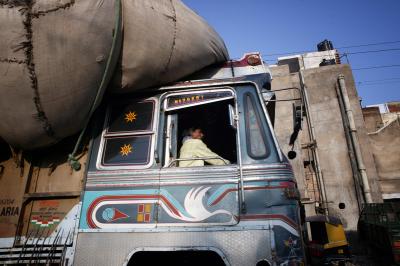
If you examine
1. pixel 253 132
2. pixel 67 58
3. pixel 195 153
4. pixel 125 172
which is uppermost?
pixel 67 58

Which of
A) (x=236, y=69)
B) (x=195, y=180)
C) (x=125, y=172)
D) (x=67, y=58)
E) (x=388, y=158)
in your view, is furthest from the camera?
(x=388, y=158)

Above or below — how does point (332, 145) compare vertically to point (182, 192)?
above

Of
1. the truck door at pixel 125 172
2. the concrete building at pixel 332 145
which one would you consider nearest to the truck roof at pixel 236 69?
the truck door at pixel 125 172

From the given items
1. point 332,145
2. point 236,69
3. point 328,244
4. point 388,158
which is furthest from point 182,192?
point 388,158

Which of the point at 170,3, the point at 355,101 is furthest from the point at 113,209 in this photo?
the point at 355,101

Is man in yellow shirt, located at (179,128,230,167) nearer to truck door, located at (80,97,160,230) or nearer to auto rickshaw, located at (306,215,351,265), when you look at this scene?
truck door, located at (80,97,160,230)

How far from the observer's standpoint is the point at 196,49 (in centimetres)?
318

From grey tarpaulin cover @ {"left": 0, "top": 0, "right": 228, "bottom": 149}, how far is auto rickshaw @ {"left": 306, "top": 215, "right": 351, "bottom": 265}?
6.18 metres

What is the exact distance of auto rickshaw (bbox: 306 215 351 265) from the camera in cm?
714

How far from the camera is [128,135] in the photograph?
114 inches

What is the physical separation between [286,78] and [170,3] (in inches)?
512

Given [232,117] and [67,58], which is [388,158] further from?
[67,58]

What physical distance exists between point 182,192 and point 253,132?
0.92 metres

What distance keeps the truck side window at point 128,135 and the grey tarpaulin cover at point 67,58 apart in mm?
254
